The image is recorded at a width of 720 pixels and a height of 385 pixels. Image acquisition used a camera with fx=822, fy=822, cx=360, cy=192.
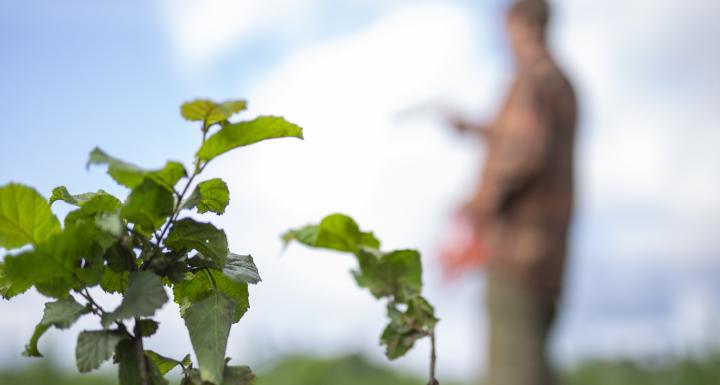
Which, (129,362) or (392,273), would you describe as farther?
(392,273)

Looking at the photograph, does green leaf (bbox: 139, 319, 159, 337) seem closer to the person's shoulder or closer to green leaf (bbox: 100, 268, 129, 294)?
green leaf (bbox: 100, 268, 129, 294)

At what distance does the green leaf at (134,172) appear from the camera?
1.90ft

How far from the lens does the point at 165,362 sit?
71 centimetres

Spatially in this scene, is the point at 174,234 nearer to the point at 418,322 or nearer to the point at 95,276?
the point at 95,276

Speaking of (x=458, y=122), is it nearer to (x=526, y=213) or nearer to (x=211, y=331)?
(x=526, y=213)

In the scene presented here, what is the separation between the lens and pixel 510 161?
5.15 metres

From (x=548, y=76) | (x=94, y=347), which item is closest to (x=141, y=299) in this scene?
(x=94, y=347)

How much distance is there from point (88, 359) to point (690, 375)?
6257mm

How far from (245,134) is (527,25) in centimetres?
538

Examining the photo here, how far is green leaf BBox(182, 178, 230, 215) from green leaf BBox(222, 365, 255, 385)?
0.13 metres

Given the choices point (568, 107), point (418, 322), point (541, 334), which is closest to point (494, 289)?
point (541, 334)

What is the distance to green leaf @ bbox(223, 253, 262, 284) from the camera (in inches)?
25.6

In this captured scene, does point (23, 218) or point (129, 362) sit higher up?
point (23, 218)

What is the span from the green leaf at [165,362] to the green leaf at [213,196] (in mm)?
126
